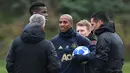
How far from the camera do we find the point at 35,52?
7469 mm

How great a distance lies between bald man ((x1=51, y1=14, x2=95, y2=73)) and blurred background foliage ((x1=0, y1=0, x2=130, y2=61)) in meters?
21.2

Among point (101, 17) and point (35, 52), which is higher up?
point (101, 17)

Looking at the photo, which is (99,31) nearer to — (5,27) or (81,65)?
(81,65)

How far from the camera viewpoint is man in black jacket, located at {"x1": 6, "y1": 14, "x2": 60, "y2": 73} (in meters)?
7.46

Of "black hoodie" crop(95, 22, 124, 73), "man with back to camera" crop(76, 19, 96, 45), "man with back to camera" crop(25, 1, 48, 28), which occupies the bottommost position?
"black hoodie" crop(95, 22, 124, 73)

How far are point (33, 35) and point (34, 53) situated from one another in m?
0.26

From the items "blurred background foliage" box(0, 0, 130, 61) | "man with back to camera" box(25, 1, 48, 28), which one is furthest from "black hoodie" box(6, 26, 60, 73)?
"blurred background foliage" box(0, 0, 130, 61)

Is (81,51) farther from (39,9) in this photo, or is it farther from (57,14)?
(57,14)

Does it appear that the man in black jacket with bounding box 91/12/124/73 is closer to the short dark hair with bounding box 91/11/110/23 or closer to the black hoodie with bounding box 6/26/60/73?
the short dark hair with bounding box 91/11/110/23

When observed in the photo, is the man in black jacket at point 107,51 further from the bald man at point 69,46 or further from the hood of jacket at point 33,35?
the hood of jacket at point 33,35

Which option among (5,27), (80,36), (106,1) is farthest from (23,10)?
(80,36)

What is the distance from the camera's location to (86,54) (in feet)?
28.5

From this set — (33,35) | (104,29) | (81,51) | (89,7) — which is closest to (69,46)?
(81,51)

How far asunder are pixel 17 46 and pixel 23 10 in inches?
1079
